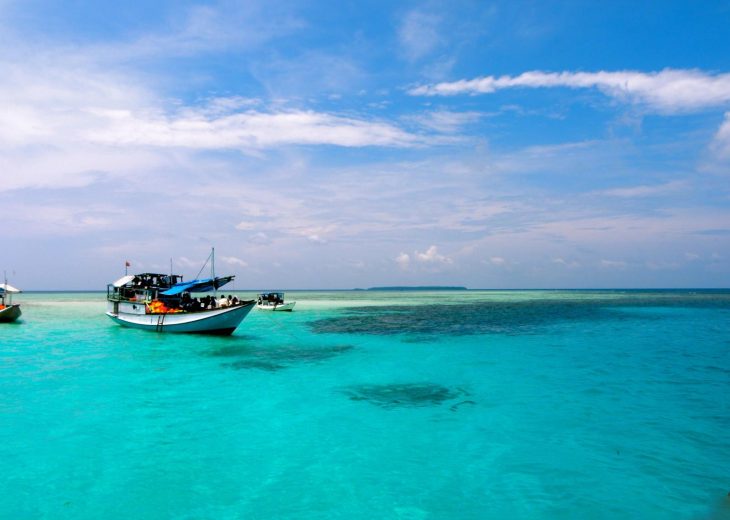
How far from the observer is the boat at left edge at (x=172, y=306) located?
1335 inches

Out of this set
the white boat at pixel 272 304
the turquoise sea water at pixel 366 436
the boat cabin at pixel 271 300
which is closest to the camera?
the turquoise sea water at pixel 366 436

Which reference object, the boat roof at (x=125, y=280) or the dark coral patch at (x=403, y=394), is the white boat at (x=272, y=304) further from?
the dark coral patch at (x=403, y=394)

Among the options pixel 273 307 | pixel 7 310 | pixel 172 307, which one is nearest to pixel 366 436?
pixel 172 307

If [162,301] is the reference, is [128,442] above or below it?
below

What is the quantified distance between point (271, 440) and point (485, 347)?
66.3ft

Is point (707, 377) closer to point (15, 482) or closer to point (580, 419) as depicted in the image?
point (580, 419)

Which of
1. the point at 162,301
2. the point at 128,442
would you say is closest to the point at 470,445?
the point at 128,442

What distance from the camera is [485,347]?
1187 inches

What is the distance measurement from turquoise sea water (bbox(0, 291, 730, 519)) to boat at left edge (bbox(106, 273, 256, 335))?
7505 mm

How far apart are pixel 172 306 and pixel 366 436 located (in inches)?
1153

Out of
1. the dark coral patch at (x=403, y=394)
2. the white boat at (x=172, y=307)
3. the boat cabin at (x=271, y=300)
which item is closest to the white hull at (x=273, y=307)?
the boat cabin at (x=271, y=300)

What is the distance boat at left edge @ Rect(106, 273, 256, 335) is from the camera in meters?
33.9

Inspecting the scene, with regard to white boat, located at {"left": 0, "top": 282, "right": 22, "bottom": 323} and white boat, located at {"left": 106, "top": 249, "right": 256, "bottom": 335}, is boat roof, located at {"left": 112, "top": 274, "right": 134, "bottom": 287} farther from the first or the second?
white boat, located at {"left": 0, "top": 282, "right": 22, "bottom": 323}

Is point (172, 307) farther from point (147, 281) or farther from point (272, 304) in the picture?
point (272, 304)
